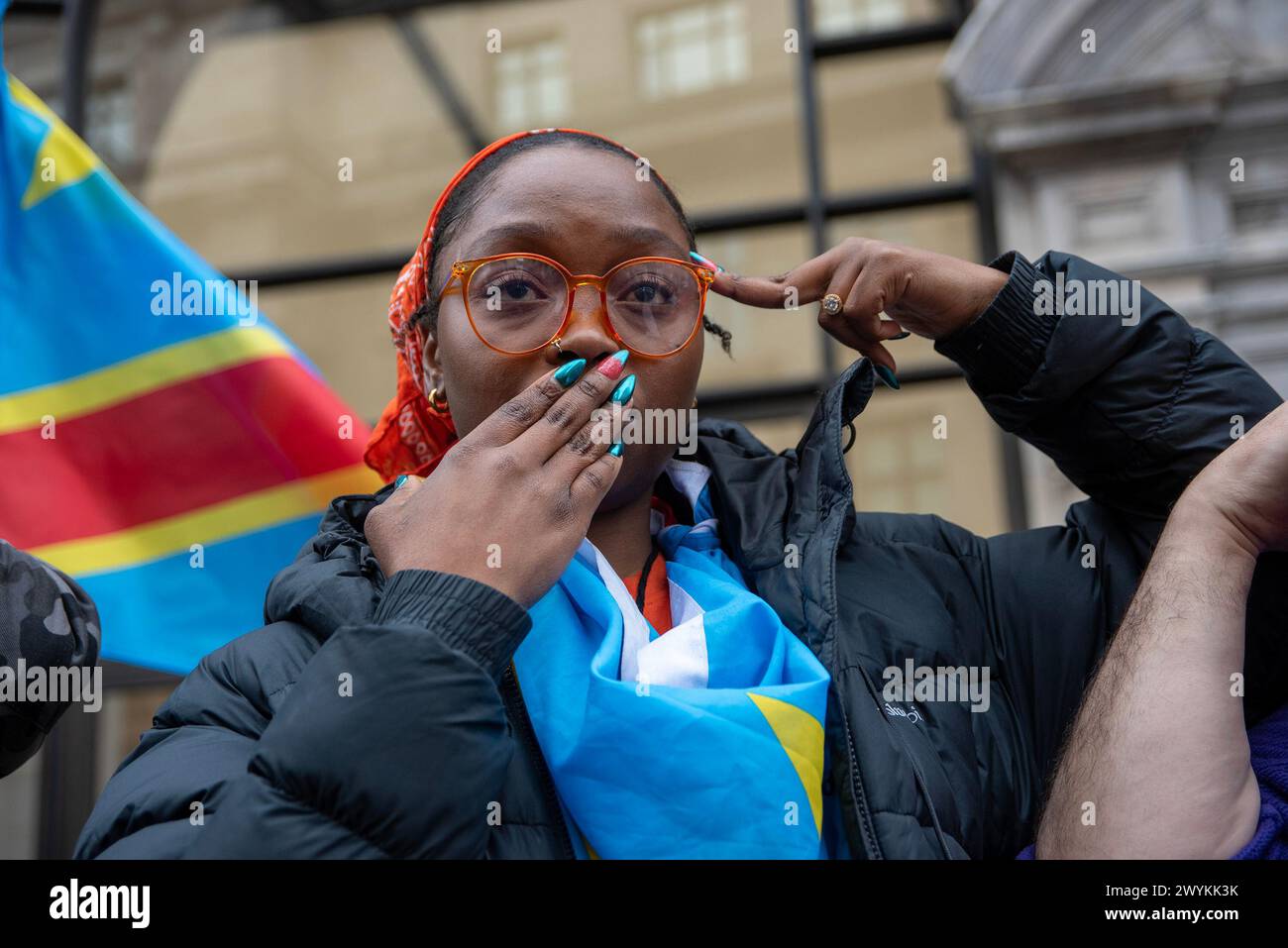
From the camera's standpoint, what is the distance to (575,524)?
63.3 inches

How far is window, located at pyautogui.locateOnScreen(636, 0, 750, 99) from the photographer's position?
18.2ft

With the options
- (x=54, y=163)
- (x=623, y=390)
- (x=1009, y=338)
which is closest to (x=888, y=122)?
(x=54, y=163)

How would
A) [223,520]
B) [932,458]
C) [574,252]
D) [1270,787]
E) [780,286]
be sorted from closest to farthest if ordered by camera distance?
[1270,787] → [574,252] → [780,286] → [223,520] → [932,458]

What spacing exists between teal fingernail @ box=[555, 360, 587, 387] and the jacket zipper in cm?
38

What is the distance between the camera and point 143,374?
3.04m

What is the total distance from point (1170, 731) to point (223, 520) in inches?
86.0

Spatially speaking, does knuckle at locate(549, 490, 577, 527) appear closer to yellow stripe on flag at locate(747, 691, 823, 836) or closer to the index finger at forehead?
yellow stripe on flag at locate(747, 691, 823, 836)

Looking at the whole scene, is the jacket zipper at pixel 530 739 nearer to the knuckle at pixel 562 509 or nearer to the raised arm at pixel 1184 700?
the knuckle at pixel 562 509

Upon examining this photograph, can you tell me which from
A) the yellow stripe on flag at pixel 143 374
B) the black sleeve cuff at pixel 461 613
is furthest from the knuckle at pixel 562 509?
the yellow stripe on flag at pixel 143 374

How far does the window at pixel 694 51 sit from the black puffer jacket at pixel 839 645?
3597 mm

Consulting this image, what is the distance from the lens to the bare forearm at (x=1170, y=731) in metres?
1.54

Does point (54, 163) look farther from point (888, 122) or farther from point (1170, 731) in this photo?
point (888, 122)

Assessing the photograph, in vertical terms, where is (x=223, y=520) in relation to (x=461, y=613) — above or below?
above

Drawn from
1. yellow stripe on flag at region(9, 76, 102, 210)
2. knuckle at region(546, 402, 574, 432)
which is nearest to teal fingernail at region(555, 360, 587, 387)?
knuckle at region(546, 402, 574, 432)
